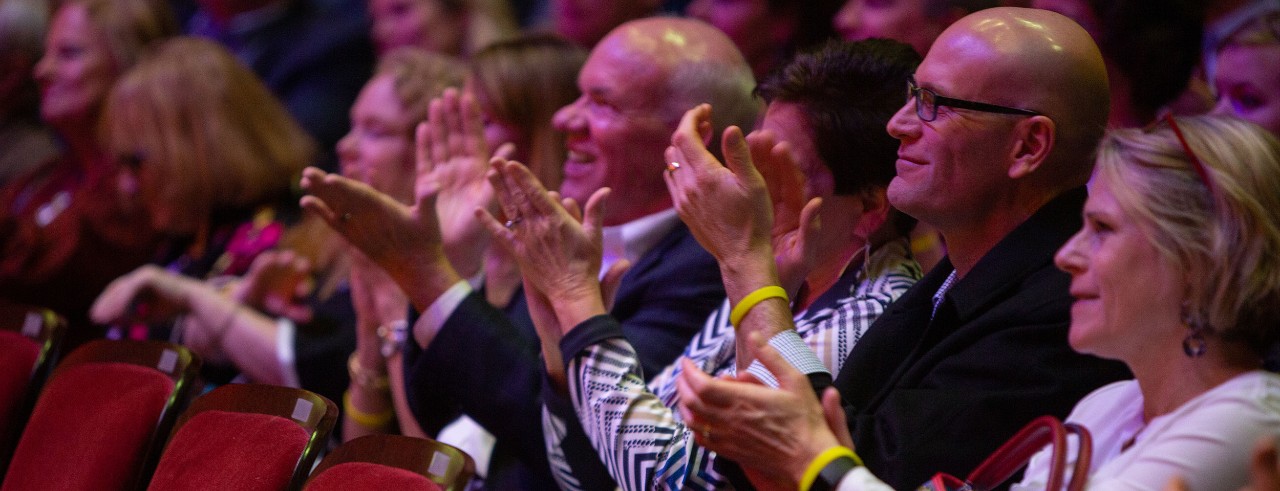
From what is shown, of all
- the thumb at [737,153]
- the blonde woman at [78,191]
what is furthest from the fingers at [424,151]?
the blonde woman at [78,191]

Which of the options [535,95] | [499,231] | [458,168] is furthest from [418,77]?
[499,231]

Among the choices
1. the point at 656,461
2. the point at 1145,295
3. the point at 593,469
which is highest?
Result: the point at 1145,295

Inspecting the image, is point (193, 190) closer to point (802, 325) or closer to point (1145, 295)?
point (802, 325)

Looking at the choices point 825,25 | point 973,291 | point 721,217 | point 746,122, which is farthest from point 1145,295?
point 825,25

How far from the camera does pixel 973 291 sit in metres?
1.59

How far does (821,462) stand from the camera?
135 cm

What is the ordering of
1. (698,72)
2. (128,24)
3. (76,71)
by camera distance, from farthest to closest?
(128,24)
(76,71)
(698,72)

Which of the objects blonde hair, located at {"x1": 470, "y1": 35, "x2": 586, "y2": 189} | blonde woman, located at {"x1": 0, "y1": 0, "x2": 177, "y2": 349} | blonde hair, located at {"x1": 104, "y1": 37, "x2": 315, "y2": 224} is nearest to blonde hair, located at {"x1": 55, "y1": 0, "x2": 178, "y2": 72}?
blonde woman, located at {"x1": 0, "y1": 0, "x2": 177, "y2": 349}

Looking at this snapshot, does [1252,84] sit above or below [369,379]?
above

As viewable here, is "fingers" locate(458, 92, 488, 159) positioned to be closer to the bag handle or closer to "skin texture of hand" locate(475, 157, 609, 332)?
"skin texture of hand" locate(475, 157, 609, 332)

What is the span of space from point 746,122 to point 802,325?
22.7 inches

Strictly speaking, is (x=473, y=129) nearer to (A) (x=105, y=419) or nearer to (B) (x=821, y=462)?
(A) (x=105, y=419)

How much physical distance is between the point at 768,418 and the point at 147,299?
228 cm

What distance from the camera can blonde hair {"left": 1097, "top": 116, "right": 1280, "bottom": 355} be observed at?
1.25 metres
